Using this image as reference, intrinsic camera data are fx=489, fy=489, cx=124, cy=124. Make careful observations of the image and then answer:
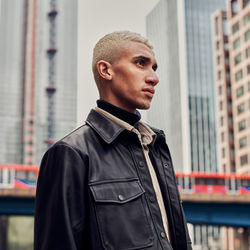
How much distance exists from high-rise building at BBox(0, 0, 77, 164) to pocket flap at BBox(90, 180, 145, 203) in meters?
115

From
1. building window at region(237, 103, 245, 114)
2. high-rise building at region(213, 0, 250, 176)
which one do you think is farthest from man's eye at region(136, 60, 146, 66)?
building window at region(237, 103, 245, 114)

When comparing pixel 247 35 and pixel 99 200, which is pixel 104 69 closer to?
pixel 99 200

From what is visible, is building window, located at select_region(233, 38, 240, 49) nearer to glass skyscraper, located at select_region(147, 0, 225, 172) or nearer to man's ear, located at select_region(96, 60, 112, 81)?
glass skyscraper, located at select_region(147, 0, 225, 172)

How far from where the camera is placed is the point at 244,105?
75500mm

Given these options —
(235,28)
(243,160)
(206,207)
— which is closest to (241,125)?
(243,160)

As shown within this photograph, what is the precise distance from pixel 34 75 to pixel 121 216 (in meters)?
133

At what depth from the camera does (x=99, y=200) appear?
2.30 m

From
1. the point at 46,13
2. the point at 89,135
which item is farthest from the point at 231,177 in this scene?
the point at 46,13

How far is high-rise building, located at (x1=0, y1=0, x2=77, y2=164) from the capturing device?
423 feet

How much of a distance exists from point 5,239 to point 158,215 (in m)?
57.1

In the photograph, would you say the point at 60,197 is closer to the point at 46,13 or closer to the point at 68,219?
the point at 68,219

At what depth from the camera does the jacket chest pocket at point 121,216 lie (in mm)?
2246

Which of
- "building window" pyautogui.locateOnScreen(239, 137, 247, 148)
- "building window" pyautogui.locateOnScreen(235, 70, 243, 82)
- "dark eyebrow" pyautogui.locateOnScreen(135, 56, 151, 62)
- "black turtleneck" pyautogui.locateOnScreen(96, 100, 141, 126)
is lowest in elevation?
"black turtleneck" pyautogui.locateOnScreen(96, 100, 141, 126)

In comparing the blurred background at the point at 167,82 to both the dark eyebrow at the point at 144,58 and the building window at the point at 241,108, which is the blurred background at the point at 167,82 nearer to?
the building window at the point at 241,108
